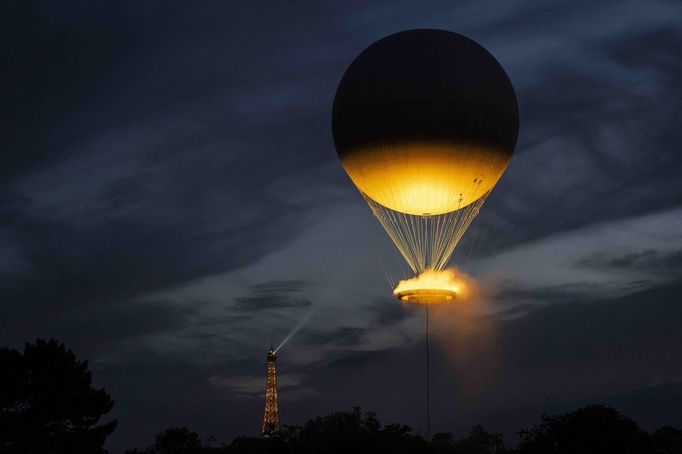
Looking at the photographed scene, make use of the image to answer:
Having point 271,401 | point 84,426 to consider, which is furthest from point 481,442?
point 84,426

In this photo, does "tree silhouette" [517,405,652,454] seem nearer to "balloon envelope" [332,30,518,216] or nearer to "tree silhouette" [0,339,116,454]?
"balloon envelope" [332,30,518,216]

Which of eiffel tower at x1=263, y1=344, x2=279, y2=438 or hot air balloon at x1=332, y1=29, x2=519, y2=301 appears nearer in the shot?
hot air balloon at x1=332, y1=29, x2=519, y2=301

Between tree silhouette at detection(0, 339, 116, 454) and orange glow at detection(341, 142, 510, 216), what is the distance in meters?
24.5

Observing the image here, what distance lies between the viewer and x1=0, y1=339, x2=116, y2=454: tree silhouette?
5038 centimetres

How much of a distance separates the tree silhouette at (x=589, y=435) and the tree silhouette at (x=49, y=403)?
87.1ft

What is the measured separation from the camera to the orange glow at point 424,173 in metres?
38.8

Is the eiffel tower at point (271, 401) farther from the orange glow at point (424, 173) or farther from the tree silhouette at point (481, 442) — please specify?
the orange glow at point (424, 173)

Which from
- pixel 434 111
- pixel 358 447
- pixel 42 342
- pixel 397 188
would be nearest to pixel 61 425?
pixel 42 342

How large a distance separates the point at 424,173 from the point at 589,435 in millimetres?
17148

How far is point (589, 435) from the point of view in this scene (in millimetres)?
45062

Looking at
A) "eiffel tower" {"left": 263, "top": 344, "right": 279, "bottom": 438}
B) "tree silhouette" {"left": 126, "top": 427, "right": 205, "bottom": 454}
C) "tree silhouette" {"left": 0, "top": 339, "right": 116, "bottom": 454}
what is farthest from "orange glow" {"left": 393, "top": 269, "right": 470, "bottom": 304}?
"eiffel tower" {"left": 263, "top": 344, "right": 279, "bottom": 438}

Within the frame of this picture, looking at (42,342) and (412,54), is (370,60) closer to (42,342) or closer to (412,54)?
(412,54)

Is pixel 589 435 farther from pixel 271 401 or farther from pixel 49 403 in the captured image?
pixel 271 401

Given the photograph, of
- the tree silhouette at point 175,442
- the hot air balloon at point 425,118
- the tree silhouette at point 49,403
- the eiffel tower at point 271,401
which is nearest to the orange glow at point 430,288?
the hot air balloon at point 425,118
